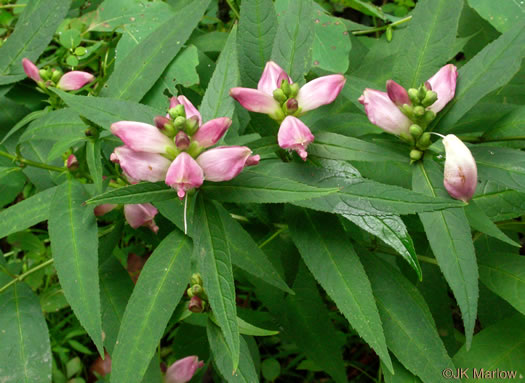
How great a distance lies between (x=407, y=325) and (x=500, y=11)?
44.5 inches

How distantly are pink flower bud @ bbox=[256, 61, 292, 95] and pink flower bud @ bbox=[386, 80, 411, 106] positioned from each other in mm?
217

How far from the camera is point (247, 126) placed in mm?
1422

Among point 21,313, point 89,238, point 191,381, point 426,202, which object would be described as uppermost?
point 426,202

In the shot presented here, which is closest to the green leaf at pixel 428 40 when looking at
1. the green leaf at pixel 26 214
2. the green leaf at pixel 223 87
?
the green leaf at pixel 223 87

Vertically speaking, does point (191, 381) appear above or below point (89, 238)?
below

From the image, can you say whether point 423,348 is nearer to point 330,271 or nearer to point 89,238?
point 330,271

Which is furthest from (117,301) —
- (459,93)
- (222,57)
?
(459,93)

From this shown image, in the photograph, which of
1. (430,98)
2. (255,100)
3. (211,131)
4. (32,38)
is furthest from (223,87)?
(32,38)

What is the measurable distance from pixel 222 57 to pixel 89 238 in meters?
0.52

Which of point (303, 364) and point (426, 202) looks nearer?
point (426, 202)

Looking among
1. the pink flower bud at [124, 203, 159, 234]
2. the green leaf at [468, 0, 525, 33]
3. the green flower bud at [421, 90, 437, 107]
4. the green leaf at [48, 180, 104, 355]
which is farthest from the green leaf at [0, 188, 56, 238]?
the green leaf at [468, 0, 525, 33]

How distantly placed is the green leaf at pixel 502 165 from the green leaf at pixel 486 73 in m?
0.10

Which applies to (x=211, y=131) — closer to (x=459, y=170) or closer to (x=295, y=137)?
(x=295, y=137)

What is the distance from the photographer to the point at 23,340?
133 centimetres
